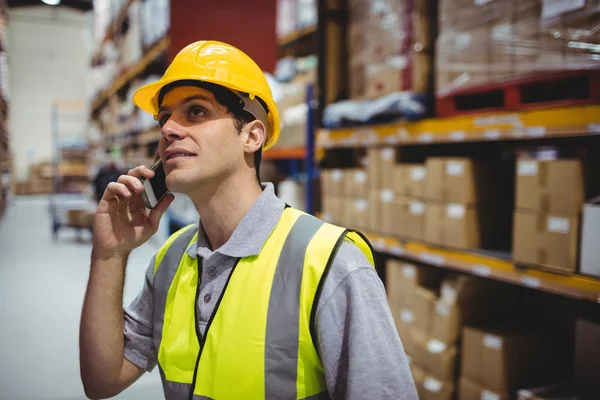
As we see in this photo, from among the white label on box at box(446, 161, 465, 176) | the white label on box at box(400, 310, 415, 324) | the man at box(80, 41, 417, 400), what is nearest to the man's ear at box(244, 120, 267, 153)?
the man at box(80, 41, 417, 400)

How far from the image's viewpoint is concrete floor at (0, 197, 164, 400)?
8.11 feet

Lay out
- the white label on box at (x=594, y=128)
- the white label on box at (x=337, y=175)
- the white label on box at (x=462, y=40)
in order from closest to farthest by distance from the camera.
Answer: the white label on box at (x=594, y=128) < the white label on box at (x=462, y=40) < the white label on box at (x=337, y=175)

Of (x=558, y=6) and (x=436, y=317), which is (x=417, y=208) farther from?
(x=558, y=6)

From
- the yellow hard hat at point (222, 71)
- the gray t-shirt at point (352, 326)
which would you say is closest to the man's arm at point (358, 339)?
the gray t-shirt at point (352, 326)

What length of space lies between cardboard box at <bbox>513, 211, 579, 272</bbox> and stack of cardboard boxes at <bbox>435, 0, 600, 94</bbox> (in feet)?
2.28

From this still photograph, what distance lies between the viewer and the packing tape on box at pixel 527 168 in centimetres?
235

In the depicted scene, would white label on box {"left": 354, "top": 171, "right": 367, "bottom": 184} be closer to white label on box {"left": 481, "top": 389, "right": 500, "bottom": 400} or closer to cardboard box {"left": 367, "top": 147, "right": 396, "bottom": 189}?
cardboard box {"left": 367, "top": 147, "right": 396, "bottom": 189}

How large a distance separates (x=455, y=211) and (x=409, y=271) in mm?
619

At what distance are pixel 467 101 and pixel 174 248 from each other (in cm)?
210

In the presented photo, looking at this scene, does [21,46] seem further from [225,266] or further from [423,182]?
[225,266]

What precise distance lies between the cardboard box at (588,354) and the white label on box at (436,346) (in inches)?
28.0

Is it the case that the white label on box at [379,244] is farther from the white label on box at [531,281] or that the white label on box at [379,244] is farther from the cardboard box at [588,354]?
the cardboard box at [588,354]

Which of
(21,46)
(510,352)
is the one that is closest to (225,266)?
(510,352)

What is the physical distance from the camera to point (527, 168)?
238cm
